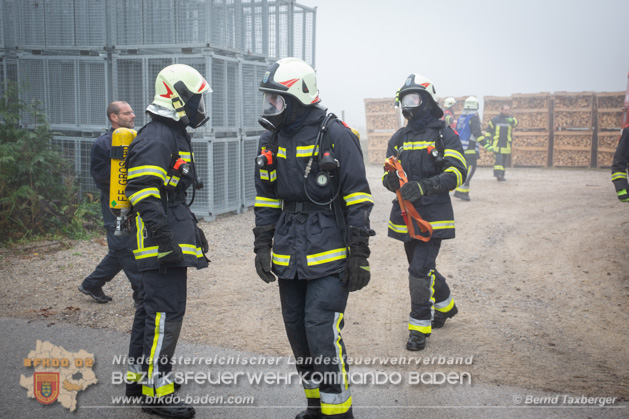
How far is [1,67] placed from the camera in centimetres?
1138

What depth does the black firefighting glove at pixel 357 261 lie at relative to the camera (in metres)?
3.50

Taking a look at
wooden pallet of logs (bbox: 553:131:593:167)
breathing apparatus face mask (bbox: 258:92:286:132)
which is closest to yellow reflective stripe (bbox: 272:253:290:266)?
breathing apparatus face mask (bbox: 258:92:286:132)

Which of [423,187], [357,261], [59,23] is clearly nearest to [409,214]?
[423,187]

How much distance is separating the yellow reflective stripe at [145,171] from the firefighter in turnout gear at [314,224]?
0.67 metres

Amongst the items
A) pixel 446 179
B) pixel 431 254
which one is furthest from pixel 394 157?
pixel 431 254

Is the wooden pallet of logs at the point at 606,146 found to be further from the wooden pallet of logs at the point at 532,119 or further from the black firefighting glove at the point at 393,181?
the black firefighting glove at the point at 393,181

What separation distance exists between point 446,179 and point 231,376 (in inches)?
98.4

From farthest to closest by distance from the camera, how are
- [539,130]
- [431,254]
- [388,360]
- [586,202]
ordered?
[539,130] → [586,202] → [431,254] → [388,360]

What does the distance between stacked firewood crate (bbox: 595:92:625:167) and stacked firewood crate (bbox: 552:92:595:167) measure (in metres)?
0.32

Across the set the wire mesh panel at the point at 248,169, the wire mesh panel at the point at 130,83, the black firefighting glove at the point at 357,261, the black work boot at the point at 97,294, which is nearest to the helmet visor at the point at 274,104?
the black firefighting glove at the point at 357,261

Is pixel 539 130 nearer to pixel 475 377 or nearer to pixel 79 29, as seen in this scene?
pixel 79 29

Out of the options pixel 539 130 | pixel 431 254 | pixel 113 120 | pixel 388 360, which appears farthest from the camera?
pixel 539 130

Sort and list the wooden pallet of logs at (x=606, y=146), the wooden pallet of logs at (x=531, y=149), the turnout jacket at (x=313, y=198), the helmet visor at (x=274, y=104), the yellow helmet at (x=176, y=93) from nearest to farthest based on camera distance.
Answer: the turnout jacket at (x=313, y=198) → the helmet visor at (x=274, y=104) → the yellow helmet at (x=176, y=93) → the wooden pallet of logs at (x=606, y=146) → the wooden pallet of logs at (x=531, y=149)

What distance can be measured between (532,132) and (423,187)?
17.5 meters
